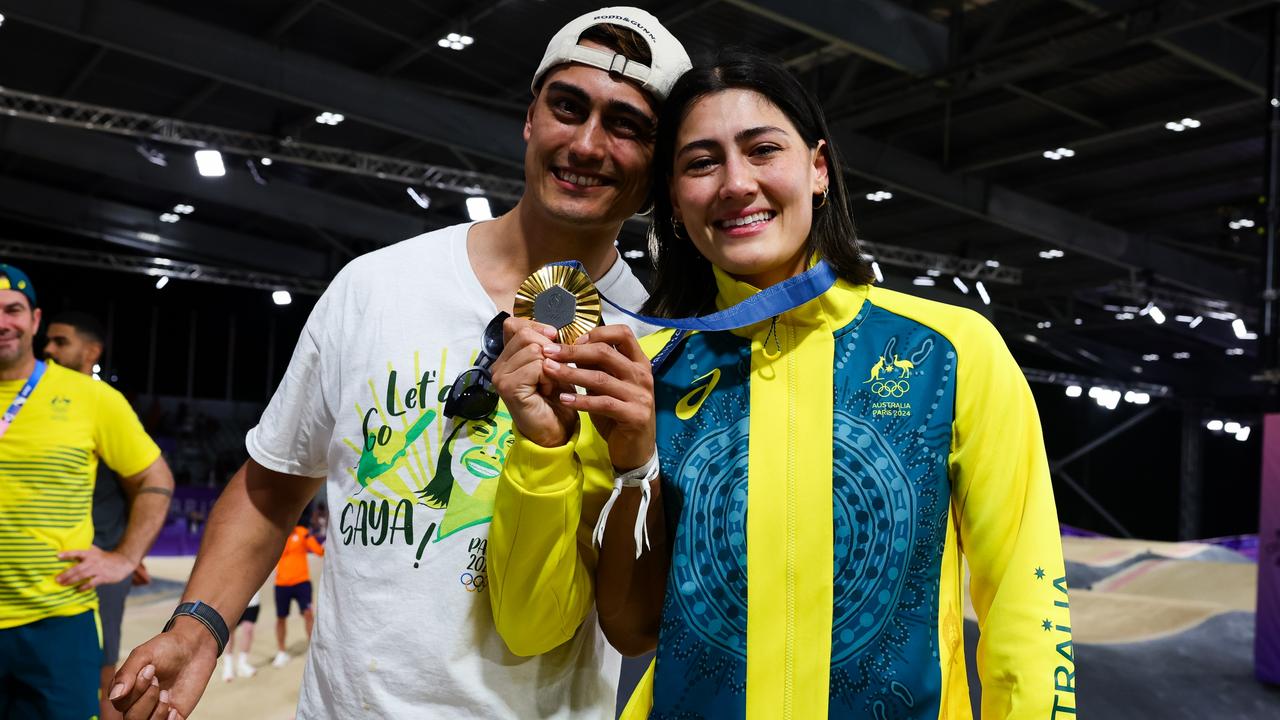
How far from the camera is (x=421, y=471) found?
1528mm

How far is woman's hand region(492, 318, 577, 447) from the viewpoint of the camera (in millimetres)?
1245

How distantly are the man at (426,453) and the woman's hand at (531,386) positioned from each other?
0.79 ft

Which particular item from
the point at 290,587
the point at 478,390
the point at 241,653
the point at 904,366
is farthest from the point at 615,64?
the point at 290,587

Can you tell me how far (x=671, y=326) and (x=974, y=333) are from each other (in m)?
0.40

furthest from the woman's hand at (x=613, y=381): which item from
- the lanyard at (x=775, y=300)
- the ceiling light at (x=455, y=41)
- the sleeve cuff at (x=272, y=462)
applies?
the ceiling light at (x=455, y=41)

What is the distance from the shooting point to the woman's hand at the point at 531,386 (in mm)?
1245

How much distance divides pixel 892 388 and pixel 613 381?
0.38 m

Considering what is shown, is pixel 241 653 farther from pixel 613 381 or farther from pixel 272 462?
pixel 613 381

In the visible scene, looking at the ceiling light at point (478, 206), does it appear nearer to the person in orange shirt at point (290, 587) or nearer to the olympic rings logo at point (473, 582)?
the person in orange shirt at point (290, 587)

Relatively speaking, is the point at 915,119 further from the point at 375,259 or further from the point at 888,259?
the point at 375,259

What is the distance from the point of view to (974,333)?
136 centimetres

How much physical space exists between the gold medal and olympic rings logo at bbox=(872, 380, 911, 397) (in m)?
0.38

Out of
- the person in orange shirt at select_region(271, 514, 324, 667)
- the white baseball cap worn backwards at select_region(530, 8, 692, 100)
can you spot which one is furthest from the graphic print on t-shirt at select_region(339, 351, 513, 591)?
the person in orange shirt at select_region(271, 514, 324, 667)

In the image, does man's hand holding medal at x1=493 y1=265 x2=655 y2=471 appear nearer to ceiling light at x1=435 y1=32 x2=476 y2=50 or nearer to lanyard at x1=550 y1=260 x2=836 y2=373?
lanyard at x1=550 y1=260 x2=836 y2=373
